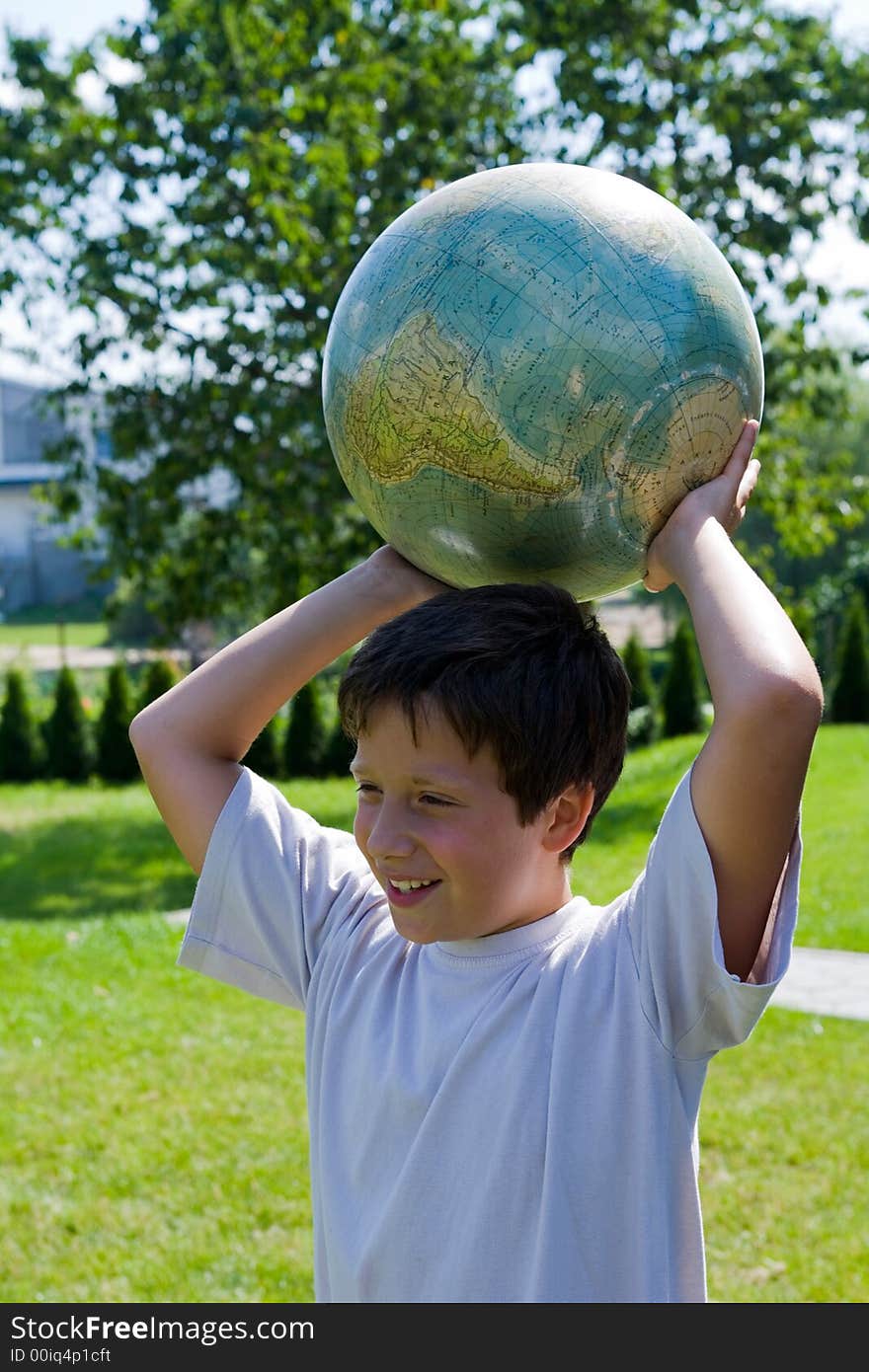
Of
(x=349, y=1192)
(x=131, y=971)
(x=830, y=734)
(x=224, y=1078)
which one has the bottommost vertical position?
(x=830, y=734)

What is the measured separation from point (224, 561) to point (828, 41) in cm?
765

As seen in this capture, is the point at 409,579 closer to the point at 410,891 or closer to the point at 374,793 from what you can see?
the point at 374,793

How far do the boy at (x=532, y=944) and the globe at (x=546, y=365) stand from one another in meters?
0.09

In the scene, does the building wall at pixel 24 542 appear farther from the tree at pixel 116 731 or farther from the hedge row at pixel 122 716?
the tree at pixel 116 731

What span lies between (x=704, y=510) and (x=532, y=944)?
0.63 meters

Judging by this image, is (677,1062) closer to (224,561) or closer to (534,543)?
(534,543)

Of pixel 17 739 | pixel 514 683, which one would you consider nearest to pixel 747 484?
pixel 514 683

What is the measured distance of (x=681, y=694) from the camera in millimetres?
17828

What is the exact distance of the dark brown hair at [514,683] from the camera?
5.90ft

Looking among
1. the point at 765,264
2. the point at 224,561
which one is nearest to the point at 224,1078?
the point at 224,561

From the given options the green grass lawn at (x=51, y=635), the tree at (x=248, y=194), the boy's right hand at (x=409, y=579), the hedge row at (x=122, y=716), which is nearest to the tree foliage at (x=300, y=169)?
the tree at (x=248, y=194)

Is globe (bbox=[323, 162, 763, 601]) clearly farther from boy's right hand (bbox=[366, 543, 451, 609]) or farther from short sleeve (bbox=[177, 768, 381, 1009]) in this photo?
short sleeve (bbox=[177, 768, 381, 1009])

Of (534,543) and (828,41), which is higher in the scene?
(828,41)

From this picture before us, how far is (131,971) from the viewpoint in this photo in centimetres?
796
